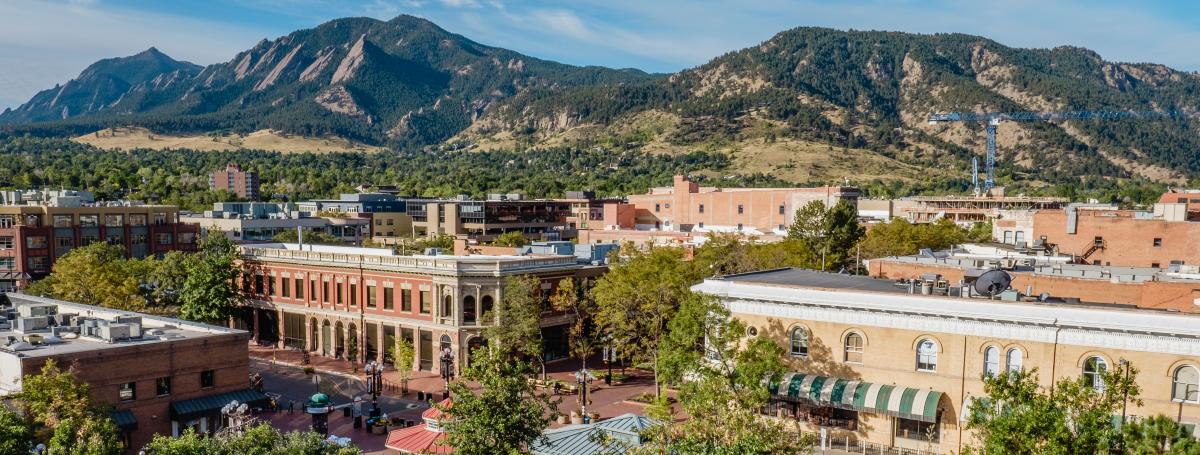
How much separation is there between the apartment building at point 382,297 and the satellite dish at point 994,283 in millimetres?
33449

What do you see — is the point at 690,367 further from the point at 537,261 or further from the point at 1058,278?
the point at 537,261

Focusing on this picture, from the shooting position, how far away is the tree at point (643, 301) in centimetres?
5747

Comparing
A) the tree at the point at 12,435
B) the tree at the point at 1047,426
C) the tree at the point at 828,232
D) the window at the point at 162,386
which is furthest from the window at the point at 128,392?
the tree at the point at 828,232

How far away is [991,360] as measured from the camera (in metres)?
38.0

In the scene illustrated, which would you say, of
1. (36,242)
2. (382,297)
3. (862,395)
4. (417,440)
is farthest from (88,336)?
(36,242)

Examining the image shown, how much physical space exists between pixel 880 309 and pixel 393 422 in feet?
93.1

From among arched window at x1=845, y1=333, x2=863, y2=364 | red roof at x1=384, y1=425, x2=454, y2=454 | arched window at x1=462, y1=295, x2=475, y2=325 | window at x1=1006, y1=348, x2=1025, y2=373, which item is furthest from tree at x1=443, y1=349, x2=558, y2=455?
arched window at x1=462, y1=295, x2=475, y2=325

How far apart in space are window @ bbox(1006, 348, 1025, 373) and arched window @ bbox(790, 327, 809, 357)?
880 cm

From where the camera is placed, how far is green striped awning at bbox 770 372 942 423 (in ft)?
127

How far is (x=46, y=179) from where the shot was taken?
19750cm

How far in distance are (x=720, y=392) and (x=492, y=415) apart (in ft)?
27.3

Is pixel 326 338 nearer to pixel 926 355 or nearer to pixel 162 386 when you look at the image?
pixel 162 386

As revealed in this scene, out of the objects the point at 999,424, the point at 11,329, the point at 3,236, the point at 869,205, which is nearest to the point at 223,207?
the point at 3,236

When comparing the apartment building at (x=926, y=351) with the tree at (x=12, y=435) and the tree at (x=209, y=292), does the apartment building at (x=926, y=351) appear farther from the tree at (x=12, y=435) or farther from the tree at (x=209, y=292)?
the tree at (x=209, y=292)
